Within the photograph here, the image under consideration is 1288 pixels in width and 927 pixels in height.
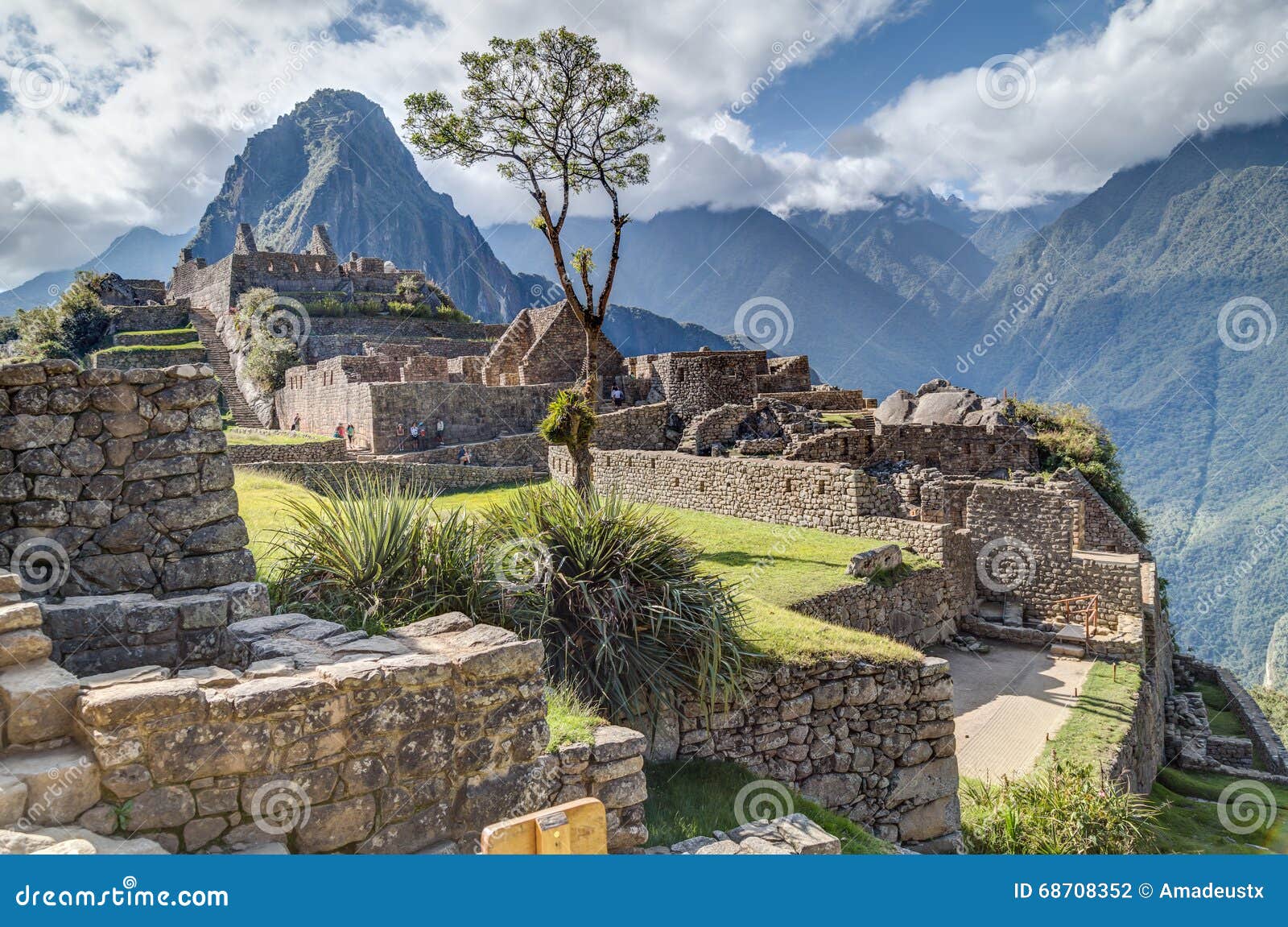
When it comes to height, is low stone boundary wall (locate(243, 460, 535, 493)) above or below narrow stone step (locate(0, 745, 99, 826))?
above

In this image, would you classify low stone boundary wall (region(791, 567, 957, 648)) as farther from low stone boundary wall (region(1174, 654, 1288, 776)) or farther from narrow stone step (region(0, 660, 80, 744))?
low stone boundary wall (region(1174, 654, 1288, 776))

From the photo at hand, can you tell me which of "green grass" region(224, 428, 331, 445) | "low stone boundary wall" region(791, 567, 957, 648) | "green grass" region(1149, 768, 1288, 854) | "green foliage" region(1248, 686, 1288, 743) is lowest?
"green foliage" region(1248, 686, 1288, 743)

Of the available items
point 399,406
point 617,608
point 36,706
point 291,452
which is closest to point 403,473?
point 291,452

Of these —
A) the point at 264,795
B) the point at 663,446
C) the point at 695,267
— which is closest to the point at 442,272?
the point at 695,267

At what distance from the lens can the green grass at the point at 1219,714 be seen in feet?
58.6

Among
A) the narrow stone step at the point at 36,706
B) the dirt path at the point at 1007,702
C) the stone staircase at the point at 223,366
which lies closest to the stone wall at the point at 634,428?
the dirt path at the point at 1007,702

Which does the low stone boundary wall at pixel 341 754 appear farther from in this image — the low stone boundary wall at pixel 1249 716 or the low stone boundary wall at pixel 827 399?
the low stone boundary wall at pixel 827 399

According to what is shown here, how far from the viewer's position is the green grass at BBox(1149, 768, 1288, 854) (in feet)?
32.2

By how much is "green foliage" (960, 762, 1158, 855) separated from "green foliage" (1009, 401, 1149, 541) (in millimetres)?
16787

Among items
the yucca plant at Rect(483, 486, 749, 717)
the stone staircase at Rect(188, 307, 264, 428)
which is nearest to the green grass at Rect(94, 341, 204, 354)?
the stone staircase at Rect(188, 307, 264, 428)

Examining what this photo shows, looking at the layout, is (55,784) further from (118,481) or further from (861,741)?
(861,741)

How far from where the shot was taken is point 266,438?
21.4m

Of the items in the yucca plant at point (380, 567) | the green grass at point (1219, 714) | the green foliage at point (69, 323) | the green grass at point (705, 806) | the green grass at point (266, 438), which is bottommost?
the green grass at point (1219, 714)

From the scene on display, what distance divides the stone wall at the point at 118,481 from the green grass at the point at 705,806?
345cm
